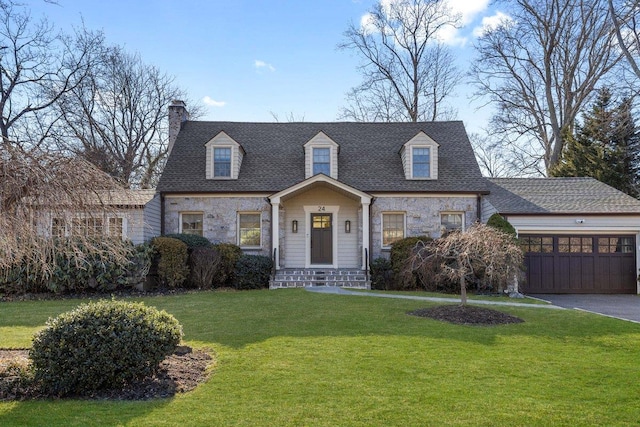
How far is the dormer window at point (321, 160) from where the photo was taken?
1766 centimetres

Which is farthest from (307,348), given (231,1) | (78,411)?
(231,1)

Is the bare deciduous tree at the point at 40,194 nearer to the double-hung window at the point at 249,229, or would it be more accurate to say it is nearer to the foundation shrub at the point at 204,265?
the foundation shrub at the point at 204,265

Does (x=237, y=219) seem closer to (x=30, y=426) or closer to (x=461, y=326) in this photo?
(x=461, y=326)

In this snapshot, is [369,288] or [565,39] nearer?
[369,288]

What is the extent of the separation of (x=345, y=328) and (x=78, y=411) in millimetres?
4715

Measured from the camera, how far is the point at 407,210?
55.4 feet

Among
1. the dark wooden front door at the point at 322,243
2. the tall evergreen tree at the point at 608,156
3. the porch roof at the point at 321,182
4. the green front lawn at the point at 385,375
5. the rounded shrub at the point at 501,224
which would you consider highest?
the tall evergreen tree at the point at 608,156

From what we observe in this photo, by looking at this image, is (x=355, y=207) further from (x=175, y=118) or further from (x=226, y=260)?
(x=175, y=118)

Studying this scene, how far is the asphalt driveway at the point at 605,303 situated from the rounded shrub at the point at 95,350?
34.1ft

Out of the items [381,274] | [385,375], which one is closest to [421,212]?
[381,274]

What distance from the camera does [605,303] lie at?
13.1m

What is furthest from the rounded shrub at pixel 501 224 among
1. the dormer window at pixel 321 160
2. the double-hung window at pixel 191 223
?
the double-hung window at pixel 191 223

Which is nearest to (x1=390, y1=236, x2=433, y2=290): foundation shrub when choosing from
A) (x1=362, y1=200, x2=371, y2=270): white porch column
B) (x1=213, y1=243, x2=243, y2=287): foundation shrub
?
(x1=362, y1=200, x2=371, y2=270): white porch column

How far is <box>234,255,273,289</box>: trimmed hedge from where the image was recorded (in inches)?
606
